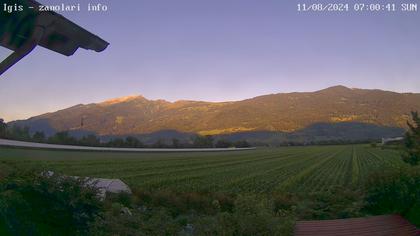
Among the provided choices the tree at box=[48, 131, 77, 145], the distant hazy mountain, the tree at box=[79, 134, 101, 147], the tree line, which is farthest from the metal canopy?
the tree at box=[79, 134, 101, 147]

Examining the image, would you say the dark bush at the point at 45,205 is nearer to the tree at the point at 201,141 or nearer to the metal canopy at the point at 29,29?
the metal canopy at the point at 29,29

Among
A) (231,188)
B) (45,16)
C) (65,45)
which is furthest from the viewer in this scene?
(231,188)

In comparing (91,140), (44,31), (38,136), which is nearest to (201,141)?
(91,140)

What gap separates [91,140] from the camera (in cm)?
3697

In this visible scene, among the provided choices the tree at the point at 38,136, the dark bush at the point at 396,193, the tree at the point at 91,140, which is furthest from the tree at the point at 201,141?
the dark bush at the point at 396,193

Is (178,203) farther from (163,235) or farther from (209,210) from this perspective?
(163,235)

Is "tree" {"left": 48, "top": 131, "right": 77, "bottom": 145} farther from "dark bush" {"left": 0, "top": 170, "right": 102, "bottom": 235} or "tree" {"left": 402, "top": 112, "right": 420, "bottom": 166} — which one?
"dark bush" {"left": 0, "top": 170, "right": 102, "bottom": 235}

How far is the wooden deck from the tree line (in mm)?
15381

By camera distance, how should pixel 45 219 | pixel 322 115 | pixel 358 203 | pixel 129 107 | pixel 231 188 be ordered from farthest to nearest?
pixel 322 115, pixel 129 107, pixel 231 188, pixel 358 203, pixel 45 219

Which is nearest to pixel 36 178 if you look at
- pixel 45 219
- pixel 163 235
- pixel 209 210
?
pixel 45 219

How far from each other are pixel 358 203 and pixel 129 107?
94.0 feet

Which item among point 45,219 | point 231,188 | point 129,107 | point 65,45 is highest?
point 129,107

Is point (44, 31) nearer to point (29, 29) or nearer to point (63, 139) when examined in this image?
point (29, 29)

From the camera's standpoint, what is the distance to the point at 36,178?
449 centimetres
